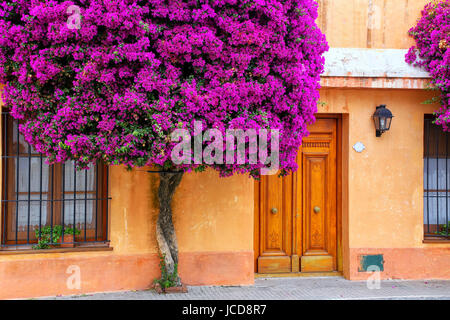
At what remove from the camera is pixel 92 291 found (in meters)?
6.32

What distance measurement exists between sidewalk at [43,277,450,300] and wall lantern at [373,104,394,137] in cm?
241

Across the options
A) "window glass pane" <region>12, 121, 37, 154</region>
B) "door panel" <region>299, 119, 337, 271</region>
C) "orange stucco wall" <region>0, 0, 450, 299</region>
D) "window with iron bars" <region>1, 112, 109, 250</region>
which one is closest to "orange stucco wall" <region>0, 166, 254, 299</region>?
"orange stucco wall" <region>0, 0, 450, 299</region>

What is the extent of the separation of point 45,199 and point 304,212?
3975 mm

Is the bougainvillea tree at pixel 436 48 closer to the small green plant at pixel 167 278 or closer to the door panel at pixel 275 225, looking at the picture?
the door panel at pixel 275 225

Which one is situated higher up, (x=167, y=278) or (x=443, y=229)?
(x=443, y=229)

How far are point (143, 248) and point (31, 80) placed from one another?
9.13ft

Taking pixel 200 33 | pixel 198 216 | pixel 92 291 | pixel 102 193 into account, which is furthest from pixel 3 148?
pixel 200 33

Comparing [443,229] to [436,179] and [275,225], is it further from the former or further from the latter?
[275,225]

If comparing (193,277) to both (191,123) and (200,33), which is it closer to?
(191,123)

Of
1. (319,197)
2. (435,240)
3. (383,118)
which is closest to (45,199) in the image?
(319,197)

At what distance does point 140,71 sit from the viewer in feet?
16.2

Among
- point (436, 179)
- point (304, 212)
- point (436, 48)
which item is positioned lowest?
point (304, 212)

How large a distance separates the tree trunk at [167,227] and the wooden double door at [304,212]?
4.93 ft

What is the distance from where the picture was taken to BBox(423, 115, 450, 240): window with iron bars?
295 inches
